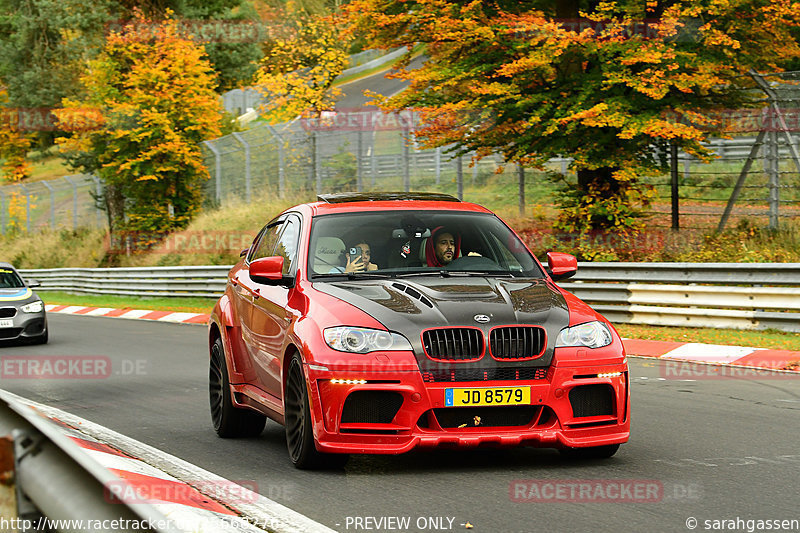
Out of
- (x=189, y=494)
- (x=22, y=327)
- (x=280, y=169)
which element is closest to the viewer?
(x=189, y=494)

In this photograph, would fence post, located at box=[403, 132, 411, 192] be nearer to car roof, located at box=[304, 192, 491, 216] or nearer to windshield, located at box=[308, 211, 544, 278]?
car roof, located at box=[304, 192, 491, 216]

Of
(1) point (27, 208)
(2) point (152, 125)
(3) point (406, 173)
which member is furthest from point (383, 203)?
(1) point (27, 208)

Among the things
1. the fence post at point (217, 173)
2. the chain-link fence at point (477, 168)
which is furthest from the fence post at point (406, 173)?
the fence post at point (217, 173)

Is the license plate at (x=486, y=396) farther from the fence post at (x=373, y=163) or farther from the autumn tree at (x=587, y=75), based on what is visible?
the fence post at (x=373, y=163)

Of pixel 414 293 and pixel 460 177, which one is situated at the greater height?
pixel 414 293

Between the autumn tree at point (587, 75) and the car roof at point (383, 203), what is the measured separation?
9.99 metres

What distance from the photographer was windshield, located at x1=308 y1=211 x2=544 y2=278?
306 inches

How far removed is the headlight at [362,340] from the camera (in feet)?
21.3

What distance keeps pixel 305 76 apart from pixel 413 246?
4086 centimetres

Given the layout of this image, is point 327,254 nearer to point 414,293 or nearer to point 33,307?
point 414,293

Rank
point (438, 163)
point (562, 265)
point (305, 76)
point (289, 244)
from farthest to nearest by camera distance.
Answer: point (305, 76) → point (438, 163) → point (289, 244) → point (562, 265)

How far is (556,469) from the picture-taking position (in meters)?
6.69

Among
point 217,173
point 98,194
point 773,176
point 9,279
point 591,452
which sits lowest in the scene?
point 98,194

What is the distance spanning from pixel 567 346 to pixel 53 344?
47.3ft
